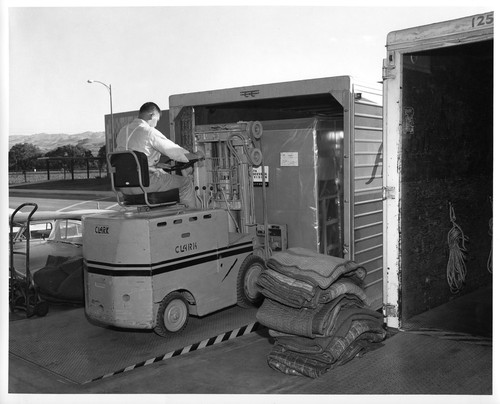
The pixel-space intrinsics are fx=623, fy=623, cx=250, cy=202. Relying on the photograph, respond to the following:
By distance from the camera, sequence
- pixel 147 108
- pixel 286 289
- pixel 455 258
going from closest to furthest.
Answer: pixel 286 289, pixel 455 258, pixel 147 108

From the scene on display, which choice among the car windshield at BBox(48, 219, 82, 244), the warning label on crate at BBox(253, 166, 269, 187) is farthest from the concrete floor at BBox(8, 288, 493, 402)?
the car windshield at BBox(48, 219, 82, 244)

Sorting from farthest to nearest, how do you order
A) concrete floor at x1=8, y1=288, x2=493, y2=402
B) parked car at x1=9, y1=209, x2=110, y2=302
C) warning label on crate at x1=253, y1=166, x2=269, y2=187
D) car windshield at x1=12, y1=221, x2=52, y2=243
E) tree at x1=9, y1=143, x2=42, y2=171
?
1. tree at x1=9, y1=143, x2=42, y2=171
2. car windshield at x1=12, y1=221, x2=52, y2=243
3. parked car at x1=9, y1=209, x2=110, y2=302
4. warning label on crate at x1=253, y1=166, x2=269, y2=187
5. concrete floor at x1=8, y1=288, x2=493, y2=402

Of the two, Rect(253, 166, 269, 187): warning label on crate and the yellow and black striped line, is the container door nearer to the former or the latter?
Rect(253, 166, 269, 187): warning label on crate

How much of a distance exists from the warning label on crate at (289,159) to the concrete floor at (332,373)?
7.01 ft

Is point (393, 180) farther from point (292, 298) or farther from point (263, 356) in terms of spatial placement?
point (263, 356)

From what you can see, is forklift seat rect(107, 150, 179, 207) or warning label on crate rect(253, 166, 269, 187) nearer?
forklift seat rect(107, 150, 179, 207)

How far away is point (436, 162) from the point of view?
5.95 meters

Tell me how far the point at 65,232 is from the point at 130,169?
5880mm

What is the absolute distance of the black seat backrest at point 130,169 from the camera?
5930 millimetres

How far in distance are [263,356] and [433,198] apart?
2209 mm

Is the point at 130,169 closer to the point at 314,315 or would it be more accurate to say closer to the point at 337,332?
the point at 314,315

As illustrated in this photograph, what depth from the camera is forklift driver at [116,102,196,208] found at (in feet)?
21.0

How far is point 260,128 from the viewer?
694cm

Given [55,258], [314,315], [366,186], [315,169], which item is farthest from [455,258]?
[55,258]
